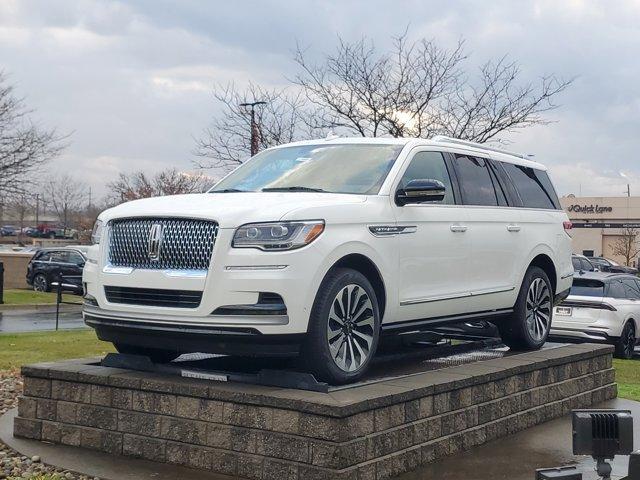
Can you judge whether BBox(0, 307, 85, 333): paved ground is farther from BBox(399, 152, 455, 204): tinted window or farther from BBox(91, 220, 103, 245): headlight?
BBox(399, 152, 455, 204): tinted window

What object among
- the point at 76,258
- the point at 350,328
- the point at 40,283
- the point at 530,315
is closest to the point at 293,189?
the point at 350,328

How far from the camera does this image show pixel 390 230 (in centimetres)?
676

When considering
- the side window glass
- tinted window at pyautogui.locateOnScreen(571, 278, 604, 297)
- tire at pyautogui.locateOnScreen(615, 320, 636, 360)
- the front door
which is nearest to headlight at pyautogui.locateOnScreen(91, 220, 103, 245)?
A: the front door

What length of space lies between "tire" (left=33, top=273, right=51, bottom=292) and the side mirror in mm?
26377

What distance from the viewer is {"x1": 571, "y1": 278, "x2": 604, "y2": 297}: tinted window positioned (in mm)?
15945

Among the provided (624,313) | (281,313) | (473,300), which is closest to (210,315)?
(281,313)

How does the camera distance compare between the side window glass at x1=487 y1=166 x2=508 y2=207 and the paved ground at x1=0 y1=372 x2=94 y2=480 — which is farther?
the side window glass at x1=487 y1=166 x2=508 y2=207

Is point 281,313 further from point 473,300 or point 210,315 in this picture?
point 473,300

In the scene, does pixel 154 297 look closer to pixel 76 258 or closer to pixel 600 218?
pixel 76 258

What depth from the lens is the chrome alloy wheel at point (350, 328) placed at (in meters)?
6.22

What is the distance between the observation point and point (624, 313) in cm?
1570

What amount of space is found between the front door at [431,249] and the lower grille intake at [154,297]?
170 centimetres

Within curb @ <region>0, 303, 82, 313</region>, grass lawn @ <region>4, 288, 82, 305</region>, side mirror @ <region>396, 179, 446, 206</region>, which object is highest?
side mirror @ <region>396, 179, 446, 206</region>

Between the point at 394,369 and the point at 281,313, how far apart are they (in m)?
2.05
